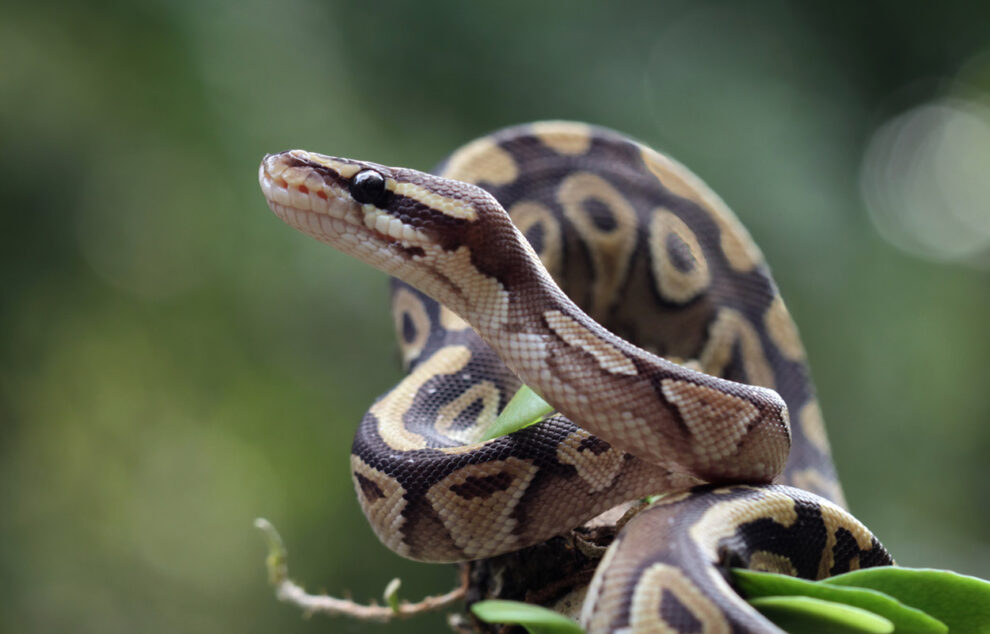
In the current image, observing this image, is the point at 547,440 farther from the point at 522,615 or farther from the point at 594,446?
the point at 522,615

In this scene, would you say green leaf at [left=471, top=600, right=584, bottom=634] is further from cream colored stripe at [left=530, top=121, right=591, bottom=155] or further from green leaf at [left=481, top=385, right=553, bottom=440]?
cream colored stripe at [left=530, top=121, right=591, bottom=155]

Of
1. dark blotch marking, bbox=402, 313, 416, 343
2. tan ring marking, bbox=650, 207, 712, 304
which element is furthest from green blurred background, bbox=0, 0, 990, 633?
tan ring marking, bbox=650, 207, 712, 304

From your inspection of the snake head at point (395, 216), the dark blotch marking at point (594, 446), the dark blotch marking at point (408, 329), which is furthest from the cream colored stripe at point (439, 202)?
the dark blotch marking at point (408, 329)

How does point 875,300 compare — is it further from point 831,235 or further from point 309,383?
point 309,383

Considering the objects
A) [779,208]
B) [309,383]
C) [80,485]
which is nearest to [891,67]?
[779,208]

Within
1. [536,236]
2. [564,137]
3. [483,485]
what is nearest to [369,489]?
[483,485]

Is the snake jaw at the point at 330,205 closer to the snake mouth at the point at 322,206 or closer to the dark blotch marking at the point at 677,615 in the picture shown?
the snake mouth at the point at 322,206
